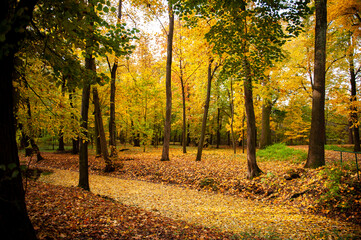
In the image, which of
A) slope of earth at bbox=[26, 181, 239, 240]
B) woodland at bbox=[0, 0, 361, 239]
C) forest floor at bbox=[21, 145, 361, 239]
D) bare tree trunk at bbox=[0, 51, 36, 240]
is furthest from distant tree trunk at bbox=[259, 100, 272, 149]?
bare tree trunk at bbox=[0, 51, 36, 240]

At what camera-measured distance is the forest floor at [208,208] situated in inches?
151

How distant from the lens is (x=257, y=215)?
5.34 m

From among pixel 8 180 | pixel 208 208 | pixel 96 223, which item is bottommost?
pixel 208 208

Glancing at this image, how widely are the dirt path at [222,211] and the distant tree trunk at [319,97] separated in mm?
2629

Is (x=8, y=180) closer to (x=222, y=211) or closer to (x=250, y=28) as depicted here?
(x=222, y=211)

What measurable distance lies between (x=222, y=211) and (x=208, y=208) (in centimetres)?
48

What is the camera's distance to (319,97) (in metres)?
7.23

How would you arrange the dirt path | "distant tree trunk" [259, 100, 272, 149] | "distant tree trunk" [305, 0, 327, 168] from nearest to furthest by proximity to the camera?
the dirt path
"distant tree trunk" [305, 0, 327, 168]
"distant tree trunk" [259, 100, 272, 149]

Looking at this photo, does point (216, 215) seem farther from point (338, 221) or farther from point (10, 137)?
point (10, 137)

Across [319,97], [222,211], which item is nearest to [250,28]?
[319,97]

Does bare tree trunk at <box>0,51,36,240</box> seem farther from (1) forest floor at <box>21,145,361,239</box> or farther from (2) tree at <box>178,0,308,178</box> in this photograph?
(2) tree at <box>178,0,308,178</box>

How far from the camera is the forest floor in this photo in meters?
3.84

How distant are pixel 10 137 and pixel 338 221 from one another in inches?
277

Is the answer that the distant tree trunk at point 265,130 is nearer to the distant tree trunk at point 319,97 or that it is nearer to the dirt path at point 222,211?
the distant tree trunk at point 319,97
